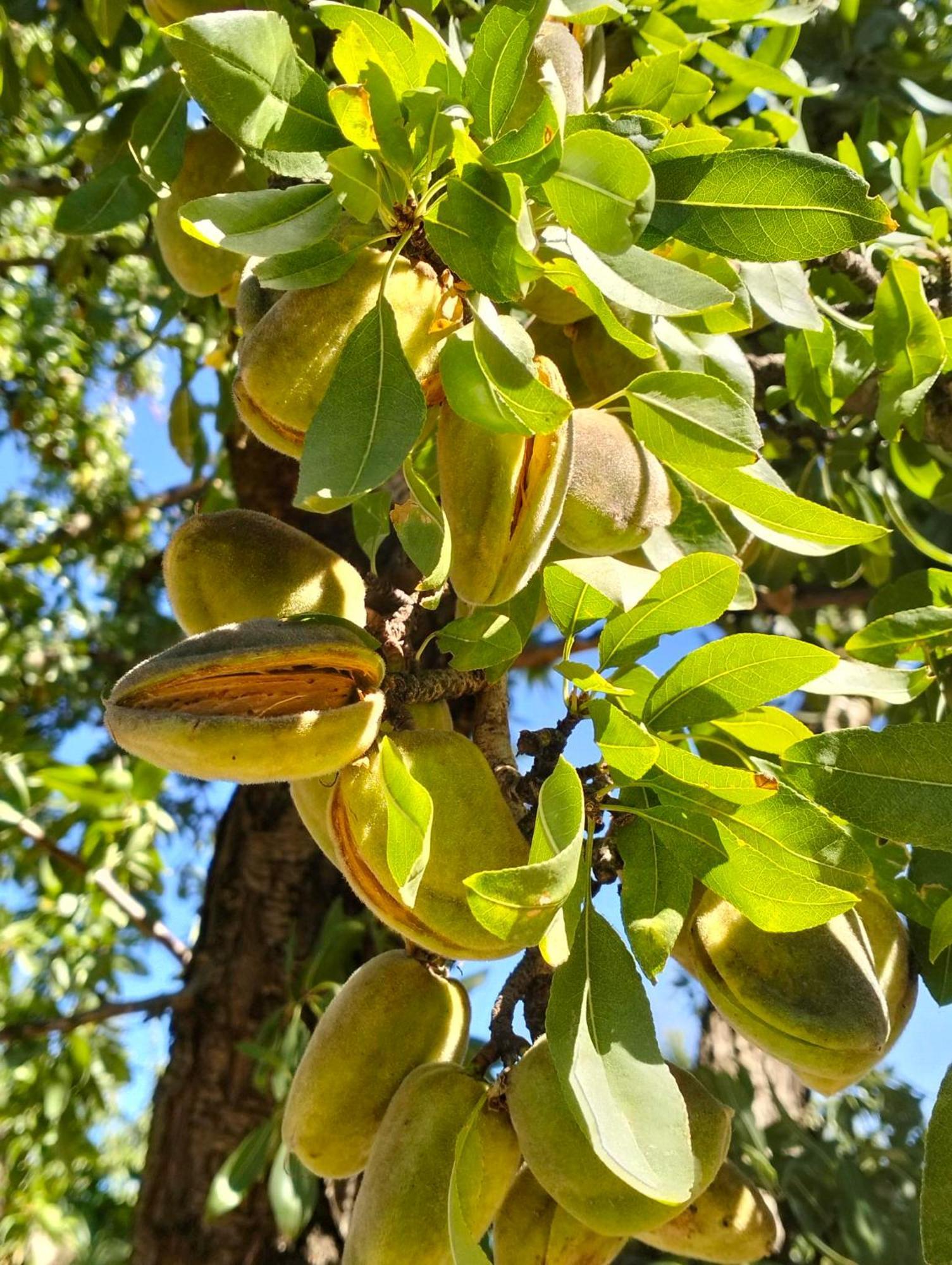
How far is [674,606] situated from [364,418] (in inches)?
9.9

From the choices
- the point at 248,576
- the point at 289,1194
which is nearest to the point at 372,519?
the point at 248,576

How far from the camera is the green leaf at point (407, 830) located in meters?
0.64


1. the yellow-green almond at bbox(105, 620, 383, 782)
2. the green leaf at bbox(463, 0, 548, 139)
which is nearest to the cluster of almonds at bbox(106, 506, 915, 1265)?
the yellow-green almond at bbox(105, 620, 383, 782)

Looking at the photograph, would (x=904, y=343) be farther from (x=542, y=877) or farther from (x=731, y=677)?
(x=542, y=877)

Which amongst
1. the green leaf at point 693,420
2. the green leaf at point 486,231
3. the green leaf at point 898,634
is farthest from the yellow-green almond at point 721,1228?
the green leaf at point 486,231

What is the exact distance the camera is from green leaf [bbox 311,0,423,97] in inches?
26.0

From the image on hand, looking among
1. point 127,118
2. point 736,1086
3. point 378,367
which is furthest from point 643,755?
point 736,1086

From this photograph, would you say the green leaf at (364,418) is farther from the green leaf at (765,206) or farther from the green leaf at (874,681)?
the green leaf at (874,681)

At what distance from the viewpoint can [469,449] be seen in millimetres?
755

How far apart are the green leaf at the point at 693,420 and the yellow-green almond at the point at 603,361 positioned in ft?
0.58

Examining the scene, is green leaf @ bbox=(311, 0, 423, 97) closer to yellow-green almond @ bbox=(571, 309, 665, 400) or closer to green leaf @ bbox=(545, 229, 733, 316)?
green leaf @ bbox=(545, 229, 733, 316)

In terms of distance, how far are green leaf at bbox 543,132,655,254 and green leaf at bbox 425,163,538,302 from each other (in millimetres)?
31

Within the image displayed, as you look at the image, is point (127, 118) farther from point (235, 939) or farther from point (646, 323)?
point (235, 939)

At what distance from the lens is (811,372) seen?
1.15m
